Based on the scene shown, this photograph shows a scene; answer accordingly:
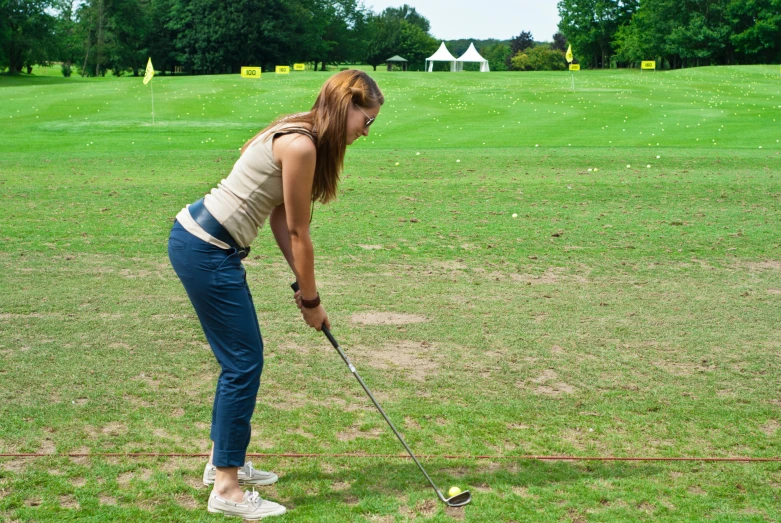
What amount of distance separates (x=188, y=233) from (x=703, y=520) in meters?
2.74

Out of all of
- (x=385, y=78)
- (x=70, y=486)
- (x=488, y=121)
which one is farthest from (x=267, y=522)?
(x=385, y=78)

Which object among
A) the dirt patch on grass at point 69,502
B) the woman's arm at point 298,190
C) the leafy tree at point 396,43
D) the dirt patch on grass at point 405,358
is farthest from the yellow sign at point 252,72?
the leafy tree at point 396,43

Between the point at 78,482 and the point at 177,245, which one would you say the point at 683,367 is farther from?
the point at 78,482

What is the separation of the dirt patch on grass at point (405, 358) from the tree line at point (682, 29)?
73.6m

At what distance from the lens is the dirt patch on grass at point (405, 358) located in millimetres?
6096

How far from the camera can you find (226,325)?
3.86 meters

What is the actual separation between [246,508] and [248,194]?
1472 mm

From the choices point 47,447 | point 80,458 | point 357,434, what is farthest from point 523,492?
point 47,447

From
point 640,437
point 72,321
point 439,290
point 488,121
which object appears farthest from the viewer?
point 488,121

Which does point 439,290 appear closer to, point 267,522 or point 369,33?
point 267,522

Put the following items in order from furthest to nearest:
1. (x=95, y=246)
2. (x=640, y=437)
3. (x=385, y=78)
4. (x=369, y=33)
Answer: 1. (x=369, y=33)
2. (x=385, y=78)
3. (x=95, y=246)
4. (x=640, y=437)

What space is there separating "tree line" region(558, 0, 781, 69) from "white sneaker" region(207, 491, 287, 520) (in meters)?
76.3

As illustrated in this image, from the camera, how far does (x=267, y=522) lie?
3.95 metres

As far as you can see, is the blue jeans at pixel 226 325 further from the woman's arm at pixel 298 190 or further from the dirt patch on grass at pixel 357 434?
the dirt patch on grass at pixel 357 434
